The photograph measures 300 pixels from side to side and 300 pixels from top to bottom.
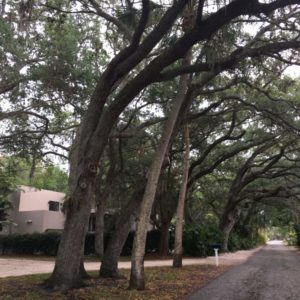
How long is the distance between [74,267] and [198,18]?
6445mm

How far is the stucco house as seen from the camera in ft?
134

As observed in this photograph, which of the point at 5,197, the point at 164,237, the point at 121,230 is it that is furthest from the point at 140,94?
the point at 5,197

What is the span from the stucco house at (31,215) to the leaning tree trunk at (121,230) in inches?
969

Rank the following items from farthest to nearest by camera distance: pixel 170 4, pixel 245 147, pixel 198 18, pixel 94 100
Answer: pixel 245 147, pixel 94 100, pixel 170 4, pixel 198 18

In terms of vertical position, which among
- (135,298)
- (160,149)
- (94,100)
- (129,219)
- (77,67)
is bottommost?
(135,298)

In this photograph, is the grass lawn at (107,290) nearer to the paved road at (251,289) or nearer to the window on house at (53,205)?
the paved road at (251,289)

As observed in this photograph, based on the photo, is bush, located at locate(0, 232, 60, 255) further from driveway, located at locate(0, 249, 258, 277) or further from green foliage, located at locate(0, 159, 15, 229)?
driveway, located at locate(0, 249, 258, 277)

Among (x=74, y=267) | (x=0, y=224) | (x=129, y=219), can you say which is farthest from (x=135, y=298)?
(x=0, y=224)

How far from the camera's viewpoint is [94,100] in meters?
12.5

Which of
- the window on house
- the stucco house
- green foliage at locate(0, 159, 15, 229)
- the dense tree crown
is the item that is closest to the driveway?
the dense tree crown

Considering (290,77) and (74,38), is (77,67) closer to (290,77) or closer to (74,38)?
(74,38)

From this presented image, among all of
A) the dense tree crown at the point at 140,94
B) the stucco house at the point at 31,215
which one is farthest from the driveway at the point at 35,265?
the stucco house at the point at 31,215

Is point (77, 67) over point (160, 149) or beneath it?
over

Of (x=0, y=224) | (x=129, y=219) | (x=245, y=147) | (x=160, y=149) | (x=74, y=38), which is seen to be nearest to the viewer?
(x=160, y=149)
